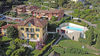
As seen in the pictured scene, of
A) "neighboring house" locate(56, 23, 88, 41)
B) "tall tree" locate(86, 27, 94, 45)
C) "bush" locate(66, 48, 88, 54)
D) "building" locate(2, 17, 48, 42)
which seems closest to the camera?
"bush" locate(66, 48, 88, 54)

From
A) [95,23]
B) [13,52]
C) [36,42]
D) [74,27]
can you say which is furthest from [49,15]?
[13,52]

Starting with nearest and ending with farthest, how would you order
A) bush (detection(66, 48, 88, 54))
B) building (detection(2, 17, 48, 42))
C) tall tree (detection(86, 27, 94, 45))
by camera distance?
1. bush (detection(66, 48, 88, 54))
2. tall tree (detection(86, 27, 94, 45))
3. building (detection(2, 17, 48, 42))

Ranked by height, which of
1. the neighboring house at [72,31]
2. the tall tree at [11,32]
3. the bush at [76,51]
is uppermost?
the tall tree at [11,32]

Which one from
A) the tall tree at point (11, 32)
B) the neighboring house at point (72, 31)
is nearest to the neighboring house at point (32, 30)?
the tall tree at point (11, 32)

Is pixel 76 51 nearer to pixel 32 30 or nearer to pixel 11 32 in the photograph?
pixel 32 30

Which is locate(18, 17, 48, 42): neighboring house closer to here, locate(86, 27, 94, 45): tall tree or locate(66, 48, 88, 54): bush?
locate(66, 48, 88, 54): bush

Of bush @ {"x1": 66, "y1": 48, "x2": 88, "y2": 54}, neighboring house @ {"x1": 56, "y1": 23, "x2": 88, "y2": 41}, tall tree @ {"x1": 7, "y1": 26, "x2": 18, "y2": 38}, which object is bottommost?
bush @ {"x1": 66, "y1": 48, "x2": 88, "y2": 54}

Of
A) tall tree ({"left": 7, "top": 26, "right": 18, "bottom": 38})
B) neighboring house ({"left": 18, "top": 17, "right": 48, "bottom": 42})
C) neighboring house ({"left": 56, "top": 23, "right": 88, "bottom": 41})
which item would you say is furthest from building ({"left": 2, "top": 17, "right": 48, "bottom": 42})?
neighboring house ({"left": 56, "top": 23, "right": 88, "bottom": 41})

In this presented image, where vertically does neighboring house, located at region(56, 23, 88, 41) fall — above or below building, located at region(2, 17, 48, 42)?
below

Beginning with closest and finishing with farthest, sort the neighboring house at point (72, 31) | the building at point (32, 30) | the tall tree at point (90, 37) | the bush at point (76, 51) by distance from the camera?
the bush at point (76, 51) → the tall tree at point (90, 37) → the building at point (32, 30) → the neighboring house at point (72, 31)

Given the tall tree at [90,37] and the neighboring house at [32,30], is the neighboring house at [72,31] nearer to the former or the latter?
the tall tree at [90,37]

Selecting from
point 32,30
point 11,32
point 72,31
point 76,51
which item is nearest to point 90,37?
point 76,51
